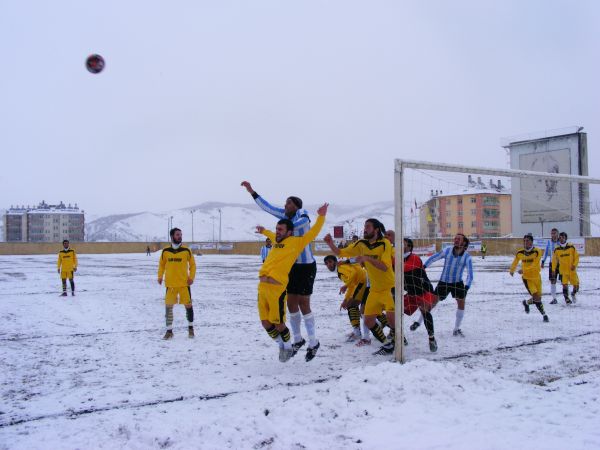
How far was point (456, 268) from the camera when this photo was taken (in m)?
8.20

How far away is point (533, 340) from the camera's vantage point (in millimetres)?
7820

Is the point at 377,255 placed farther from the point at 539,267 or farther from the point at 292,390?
the point at 539,267

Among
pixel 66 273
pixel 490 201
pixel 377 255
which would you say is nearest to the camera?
pixel 377 255

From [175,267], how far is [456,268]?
Answer: 15.2 ft

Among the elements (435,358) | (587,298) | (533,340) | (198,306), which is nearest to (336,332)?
(435,358)

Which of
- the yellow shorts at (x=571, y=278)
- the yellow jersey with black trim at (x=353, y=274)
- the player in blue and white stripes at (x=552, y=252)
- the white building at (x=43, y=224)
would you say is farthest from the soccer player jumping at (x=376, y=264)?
the white building at (x=43, y=224)

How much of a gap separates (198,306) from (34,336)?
180 inches

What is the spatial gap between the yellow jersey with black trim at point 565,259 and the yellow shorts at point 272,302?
31.6ft

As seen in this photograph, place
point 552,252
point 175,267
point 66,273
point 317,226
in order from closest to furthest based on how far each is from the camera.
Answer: point 317,226
point 175,267
point 552,252
point 66,273

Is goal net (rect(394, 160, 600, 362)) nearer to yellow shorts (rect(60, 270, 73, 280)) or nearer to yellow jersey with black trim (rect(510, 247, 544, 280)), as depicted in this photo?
yellow jersey with black trim (rect(510, 247, 544, 280))

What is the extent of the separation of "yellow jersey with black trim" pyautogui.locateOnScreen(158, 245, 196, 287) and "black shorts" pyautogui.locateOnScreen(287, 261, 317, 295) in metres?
2.51

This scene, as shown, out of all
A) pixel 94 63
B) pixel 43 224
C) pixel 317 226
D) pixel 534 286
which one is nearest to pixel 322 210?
pixel 317 226

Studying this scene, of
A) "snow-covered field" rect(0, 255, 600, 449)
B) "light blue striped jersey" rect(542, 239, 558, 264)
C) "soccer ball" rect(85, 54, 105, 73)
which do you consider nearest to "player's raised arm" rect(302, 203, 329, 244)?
"snow-covered field" rect(0, 255, 600, 449)

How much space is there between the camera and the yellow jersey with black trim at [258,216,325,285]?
5.86 metres
